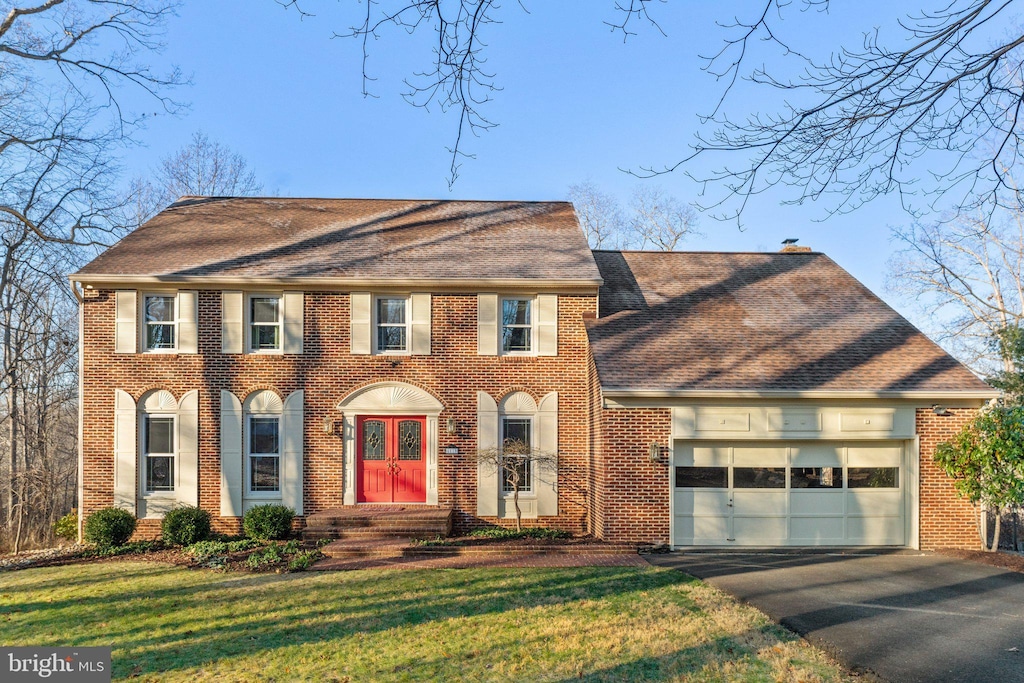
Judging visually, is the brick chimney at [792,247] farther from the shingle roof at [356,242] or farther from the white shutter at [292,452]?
the white shutter at [292,452]

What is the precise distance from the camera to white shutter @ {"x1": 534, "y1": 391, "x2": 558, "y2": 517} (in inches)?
587

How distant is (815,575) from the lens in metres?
11.3

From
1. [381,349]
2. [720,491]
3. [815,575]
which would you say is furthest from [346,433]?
[815,575]

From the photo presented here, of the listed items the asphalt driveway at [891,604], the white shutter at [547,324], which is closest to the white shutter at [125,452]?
the white shutter at [547,324]

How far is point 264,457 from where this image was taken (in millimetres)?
14938

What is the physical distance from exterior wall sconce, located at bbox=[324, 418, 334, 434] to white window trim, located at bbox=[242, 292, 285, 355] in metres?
1.74

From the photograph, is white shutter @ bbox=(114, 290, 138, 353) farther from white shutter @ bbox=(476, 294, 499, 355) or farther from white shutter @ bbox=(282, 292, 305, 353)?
white shutter @ bbox=(476, 294, 499, 355)

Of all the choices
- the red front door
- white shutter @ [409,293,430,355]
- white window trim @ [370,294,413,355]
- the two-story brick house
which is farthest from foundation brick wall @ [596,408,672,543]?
white window trim @ [370,294,413,355]

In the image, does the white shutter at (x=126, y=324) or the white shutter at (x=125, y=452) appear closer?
the white shutter at (x=125, y=452)

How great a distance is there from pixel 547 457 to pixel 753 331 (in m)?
5.22

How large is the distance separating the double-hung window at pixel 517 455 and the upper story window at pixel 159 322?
7.32m

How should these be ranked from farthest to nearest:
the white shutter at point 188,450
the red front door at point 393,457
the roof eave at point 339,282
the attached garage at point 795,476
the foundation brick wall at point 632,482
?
the red front door at point 393,457, the white shutter at point 188,450, the roof eave at point 339,282, the attached garage at point 795,476, the foundation brick wall at point 632,482

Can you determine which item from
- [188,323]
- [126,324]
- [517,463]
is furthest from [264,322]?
[517,463]

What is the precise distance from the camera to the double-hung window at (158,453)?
48.6ft
